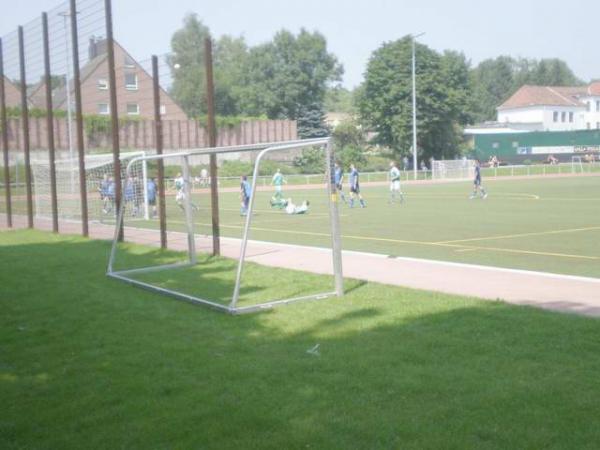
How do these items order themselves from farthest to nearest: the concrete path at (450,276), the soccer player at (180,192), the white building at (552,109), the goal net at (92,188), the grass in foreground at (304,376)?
1. the white building at (552,109)
2. the goal net at (92,188)
3. the soccer player at (180,192)
4. the concrete path at (450,276)
5. the grass in foreground at (304,376)

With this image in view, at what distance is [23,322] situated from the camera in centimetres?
876

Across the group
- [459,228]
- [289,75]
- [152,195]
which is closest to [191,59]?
[289,75]

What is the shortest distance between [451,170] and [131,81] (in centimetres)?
4827

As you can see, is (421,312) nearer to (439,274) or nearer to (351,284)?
(351,284)

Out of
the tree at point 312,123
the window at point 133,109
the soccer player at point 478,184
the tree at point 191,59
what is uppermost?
the tree at point 191,59

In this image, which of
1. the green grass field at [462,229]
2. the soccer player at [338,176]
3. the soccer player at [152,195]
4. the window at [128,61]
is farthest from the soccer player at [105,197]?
the soccer player at [338,176]

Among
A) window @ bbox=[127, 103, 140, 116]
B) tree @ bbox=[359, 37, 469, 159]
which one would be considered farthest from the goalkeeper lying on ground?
tree @ bbox=[359, 37, 469, 159]

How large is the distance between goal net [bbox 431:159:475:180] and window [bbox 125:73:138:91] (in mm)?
45884

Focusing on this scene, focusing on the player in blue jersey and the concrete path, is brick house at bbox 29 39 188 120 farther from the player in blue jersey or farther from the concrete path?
the concrete path

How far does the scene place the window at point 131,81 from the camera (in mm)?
18406

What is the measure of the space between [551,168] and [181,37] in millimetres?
57233

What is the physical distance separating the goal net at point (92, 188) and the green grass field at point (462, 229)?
1.02 meters

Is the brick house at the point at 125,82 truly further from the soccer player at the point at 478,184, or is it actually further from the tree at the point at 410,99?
the tree at the point at 410,99

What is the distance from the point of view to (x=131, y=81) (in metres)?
18.9
